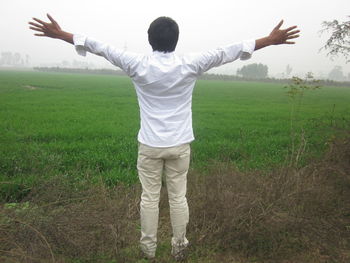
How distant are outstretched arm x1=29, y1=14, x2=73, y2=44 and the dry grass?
4.84 ft

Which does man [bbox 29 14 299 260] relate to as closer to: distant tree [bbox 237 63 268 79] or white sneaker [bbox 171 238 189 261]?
white sneaker [bbox 171 238 189 261]

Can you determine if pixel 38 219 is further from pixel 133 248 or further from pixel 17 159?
pixel 17 159

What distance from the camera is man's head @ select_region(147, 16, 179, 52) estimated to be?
8.09ft

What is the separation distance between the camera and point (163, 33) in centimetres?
246

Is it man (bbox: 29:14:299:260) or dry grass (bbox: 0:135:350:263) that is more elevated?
man (bbox: 29:14:299:260)

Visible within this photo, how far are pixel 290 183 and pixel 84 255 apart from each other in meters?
2.28

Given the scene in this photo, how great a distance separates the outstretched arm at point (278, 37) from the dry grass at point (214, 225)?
1.55m

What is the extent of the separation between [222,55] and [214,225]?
1.72 m

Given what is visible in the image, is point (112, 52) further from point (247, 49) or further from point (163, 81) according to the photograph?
Result: point (247, 49)

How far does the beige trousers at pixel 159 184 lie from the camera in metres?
2.68

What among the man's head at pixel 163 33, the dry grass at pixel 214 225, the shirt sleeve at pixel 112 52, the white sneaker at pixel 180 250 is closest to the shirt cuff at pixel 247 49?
the man's head at pixel 163 33

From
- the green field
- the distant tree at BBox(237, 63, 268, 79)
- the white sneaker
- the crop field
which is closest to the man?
the white sneaker

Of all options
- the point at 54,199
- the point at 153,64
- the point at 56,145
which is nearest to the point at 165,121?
the point at 153,64

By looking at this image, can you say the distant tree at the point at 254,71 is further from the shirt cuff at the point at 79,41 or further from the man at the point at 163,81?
the shirt cuff at the point at 79,41
